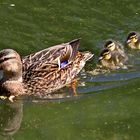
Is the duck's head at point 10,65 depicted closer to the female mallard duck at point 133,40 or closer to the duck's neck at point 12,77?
the duck's neck at point 12,77

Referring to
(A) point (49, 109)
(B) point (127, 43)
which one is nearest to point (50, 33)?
(B) point (127, 43)

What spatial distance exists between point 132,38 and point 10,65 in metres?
1.73

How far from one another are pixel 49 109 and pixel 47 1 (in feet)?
9.67

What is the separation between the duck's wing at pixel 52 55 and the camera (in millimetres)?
7691

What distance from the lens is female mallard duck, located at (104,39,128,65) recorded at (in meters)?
8.25

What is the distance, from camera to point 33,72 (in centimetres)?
765

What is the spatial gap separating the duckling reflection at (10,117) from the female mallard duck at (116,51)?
1499 mm

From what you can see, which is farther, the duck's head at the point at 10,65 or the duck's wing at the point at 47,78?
the duck's wing at the point at 47,78

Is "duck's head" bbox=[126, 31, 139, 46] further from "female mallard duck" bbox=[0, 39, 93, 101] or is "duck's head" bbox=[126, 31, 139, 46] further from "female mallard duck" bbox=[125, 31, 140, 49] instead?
"female mallard duck" bbox=[0, 39, 93, 101]

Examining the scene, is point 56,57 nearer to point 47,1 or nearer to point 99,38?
point 99,38

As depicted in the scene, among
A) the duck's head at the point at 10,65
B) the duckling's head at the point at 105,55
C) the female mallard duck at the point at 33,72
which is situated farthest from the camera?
the duckling's head at the point at 105,55

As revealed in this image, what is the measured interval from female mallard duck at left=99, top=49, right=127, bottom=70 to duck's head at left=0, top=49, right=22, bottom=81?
1132mm

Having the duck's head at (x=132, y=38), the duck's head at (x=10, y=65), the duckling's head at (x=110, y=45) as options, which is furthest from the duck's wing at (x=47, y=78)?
the duck's head at (x=132, y=38)

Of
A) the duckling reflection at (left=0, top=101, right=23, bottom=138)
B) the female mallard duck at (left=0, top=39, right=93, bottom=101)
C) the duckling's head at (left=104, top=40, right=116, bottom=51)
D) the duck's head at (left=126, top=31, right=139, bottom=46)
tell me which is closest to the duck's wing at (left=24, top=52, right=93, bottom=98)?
the female mallard duck at (left=0, top=39, right=93, bottom=101)
